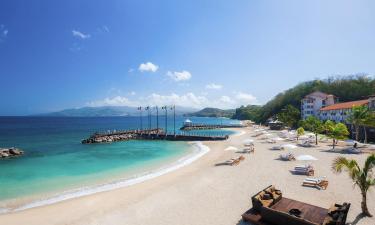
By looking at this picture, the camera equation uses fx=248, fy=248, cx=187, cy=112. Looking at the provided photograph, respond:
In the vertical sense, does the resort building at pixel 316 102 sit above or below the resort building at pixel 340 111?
above

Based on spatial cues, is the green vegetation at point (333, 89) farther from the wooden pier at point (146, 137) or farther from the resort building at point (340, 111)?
the wooden pier at point (146, 137)

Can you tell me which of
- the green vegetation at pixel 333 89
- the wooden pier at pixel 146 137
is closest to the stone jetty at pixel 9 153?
the wooden pier at pixel 146 137

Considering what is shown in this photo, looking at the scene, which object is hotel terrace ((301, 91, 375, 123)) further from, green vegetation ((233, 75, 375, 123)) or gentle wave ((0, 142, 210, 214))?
gentle wave ((0, 142, 210, 214))

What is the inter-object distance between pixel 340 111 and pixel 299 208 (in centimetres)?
5566

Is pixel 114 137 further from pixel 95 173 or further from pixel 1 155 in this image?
pixel 95 173

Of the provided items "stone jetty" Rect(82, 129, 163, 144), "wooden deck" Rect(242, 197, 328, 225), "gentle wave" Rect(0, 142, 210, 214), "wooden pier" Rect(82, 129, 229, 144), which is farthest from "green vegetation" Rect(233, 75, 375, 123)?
"wooden deck" Rect(242, 197, 328, 225)

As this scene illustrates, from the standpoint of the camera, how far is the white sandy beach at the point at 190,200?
13531 millimetres

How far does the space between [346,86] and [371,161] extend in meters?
96.6

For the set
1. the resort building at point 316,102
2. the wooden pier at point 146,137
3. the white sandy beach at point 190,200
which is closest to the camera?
the white sandy beach at point 190,200

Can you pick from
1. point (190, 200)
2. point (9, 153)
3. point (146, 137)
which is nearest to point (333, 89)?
point (146, 137)

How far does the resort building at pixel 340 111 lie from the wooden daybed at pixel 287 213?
4861 centimetres

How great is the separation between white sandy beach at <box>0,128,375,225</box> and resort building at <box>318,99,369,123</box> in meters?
37.9

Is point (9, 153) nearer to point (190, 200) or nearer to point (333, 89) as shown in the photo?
point (190, 200)

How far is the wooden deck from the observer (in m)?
10.8
